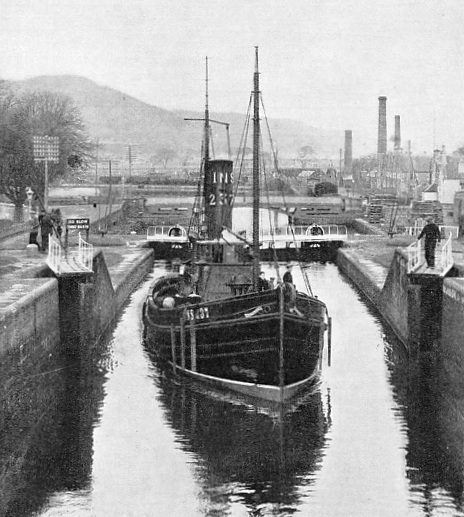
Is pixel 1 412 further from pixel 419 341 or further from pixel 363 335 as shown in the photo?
pixel 363 335

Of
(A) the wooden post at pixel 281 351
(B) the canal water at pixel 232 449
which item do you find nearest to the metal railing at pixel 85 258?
(B) the canal water at pixel 232 449

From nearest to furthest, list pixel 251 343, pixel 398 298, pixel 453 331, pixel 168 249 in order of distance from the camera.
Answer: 1. pixel 251 343
2. pixel 453 331
3. pixel 398 298
4. pixel 168 249

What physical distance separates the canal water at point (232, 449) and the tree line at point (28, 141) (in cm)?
2256

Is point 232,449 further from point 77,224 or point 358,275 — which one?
point 358,275

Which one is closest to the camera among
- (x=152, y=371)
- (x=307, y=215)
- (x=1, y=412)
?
(x=1, y=412)

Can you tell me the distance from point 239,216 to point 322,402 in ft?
225

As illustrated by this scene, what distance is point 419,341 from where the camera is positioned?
2611cm

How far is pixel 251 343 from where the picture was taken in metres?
22.8

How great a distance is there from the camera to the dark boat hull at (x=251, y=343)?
2247 cm

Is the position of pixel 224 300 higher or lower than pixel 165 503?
higher

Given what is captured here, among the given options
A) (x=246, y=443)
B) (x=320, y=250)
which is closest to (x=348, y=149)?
(x=320, y=250)

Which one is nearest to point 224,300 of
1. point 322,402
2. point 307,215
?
point 322,402

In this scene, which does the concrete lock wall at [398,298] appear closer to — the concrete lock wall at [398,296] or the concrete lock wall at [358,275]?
the concrete lock wall at [398,296]

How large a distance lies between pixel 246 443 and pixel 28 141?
38.7 m
